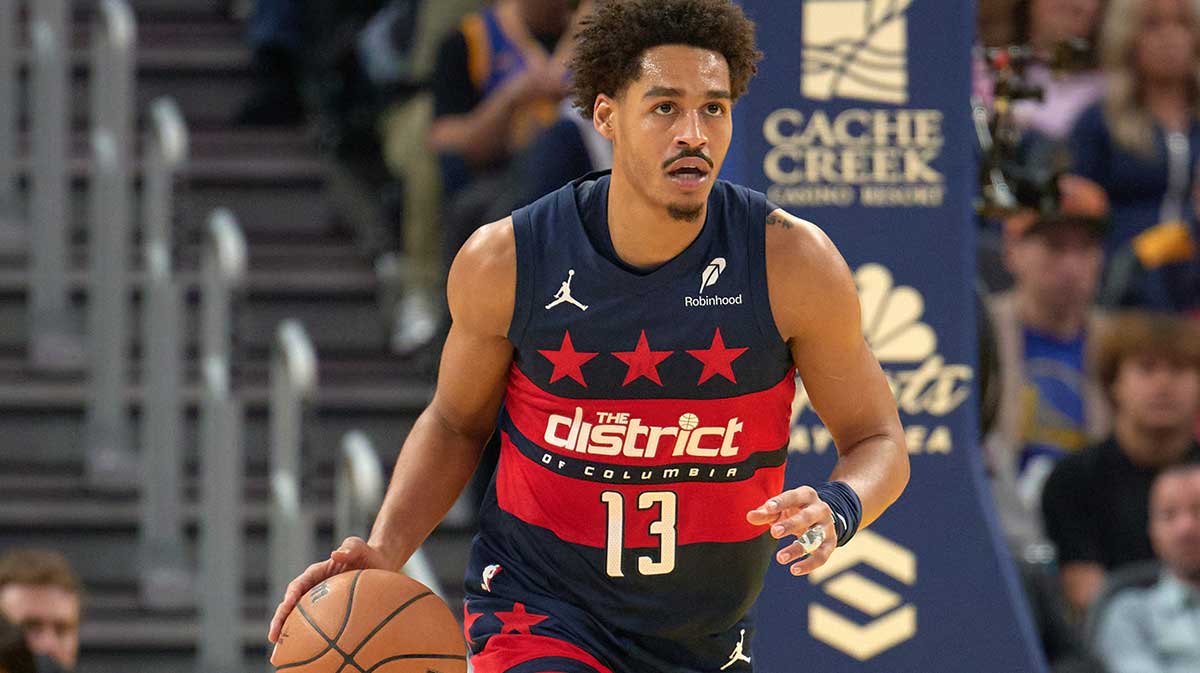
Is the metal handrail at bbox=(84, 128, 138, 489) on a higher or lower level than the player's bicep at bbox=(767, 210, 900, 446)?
lower

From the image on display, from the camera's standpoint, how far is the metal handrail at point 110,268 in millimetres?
8617

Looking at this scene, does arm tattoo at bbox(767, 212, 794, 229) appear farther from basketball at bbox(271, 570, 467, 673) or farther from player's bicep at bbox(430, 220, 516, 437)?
basketball at bbox(271, 570, 467, 673)

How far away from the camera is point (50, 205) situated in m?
8.90

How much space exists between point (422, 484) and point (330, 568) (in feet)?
0.89

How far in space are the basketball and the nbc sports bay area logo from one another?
1699 mm

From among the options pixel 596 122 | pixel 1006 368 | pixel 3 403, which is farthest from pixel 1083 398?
pixel 596 122

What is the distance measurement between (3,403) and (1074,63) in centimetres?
446

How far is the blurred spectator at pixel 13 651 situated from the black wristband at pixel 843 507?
2376 mm

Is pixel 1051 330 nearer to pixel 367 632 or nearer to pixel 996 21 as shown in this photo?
pixel 996 21

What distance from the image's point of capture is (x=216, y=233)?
8.16 m

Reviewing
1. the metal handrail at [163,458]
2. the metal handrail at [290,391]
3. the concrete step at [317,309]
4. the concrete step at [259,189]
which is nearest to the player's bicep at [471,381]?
the metal handrail at [290,391]

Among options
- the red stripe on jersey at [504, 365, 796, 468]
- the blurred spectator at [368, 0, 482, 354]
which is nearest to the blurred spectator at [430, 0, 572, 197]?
the blurred spectator at [368, 0, 482, 354]

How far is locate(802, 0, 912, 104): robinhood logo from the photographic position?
5973mm

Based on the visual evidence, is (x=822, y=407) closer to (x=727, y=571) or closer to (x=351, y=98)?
(x=727, y=571)
